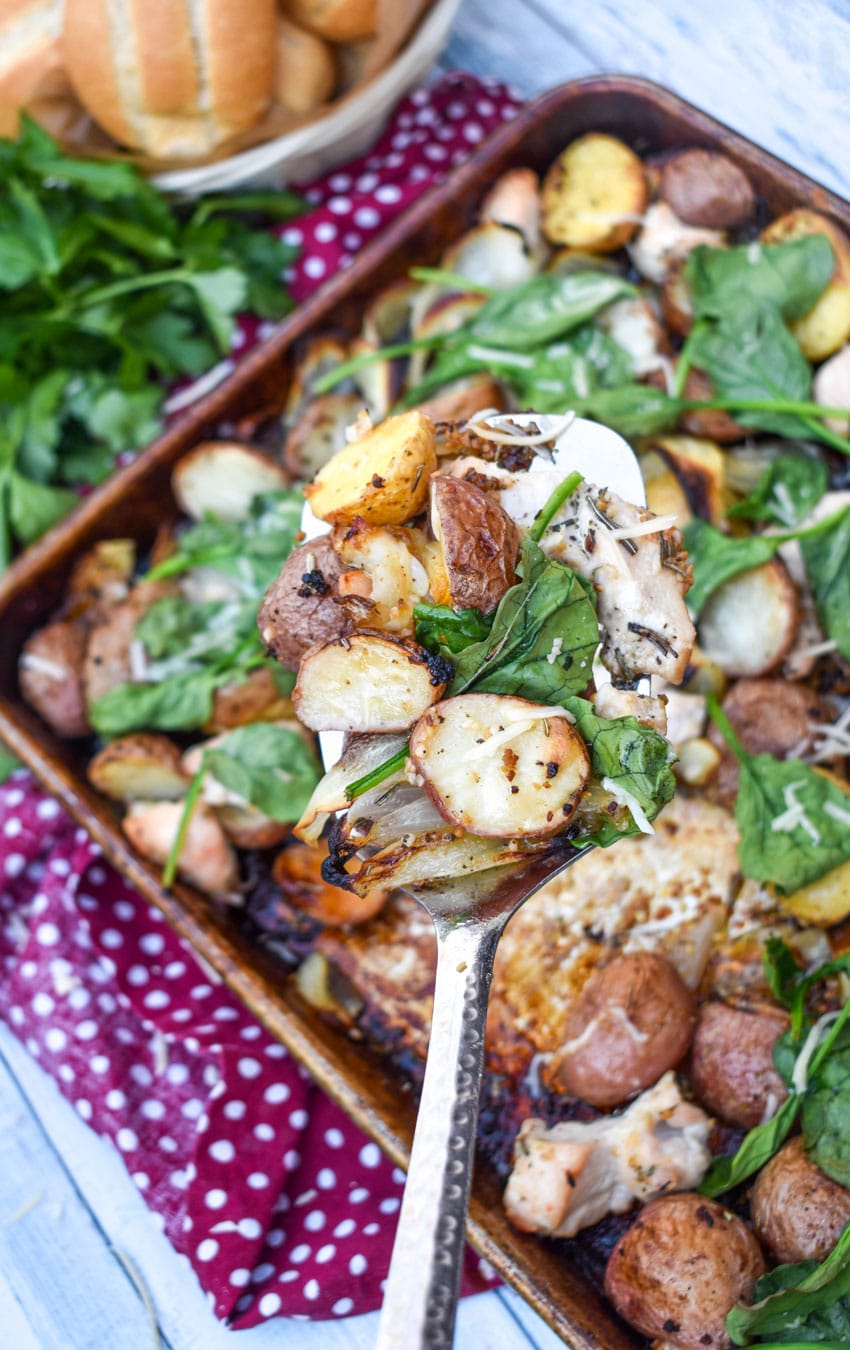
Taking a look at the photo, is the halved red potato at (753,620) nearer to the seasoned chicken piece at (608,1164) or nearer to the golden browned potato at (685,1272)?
the seasoned chicken piece at (608,1164)

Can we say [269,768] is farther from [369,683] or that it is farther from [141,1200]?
[141,1200]

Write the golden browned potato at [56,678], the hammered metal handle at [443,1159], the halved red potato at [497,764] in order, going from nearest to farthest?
the hammered metal handle at [443,1159], the halved red potato at [497,764], the golden browned potato at [56,678]

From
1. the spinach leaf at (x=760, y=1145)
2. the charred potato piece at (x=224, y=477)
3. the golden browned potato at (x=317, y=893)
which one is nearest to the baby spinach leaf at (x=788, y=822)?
the spinach leaf at (x=760, y=1145)

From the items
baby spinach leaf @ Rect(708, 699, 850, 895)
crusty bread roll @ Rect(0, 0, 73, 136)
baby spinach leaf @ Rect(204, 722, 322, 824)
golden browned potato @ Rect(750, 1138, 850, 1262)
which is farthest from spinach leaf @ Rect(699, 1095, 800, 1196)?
crusty bread roll @ Rect(0, 0, 73, 136)

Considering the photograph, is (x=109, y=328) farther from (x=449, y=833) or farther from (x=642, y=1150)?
(x=642, y=1150)

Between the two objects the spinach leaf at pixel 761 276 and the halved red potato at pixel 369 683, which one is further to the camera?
the spinach leaf at pixel 761 276

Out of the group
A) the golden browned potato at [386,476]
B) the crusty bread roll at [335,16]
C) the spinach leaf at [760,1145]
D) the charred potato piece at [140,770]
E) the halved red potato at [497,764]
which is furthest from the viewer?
the crusty bread roll at [335,16]

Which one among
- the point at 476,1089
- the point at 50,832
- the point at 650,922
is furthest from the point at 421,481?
the point at 50,832

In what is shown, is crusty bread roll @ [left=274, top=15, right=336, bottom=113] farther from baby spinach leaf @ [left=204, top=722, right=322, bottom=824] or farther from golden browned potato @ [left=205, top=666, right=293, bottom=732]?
baby spinach leaf @ [left=204, top=722, right=322, bottom=824]
